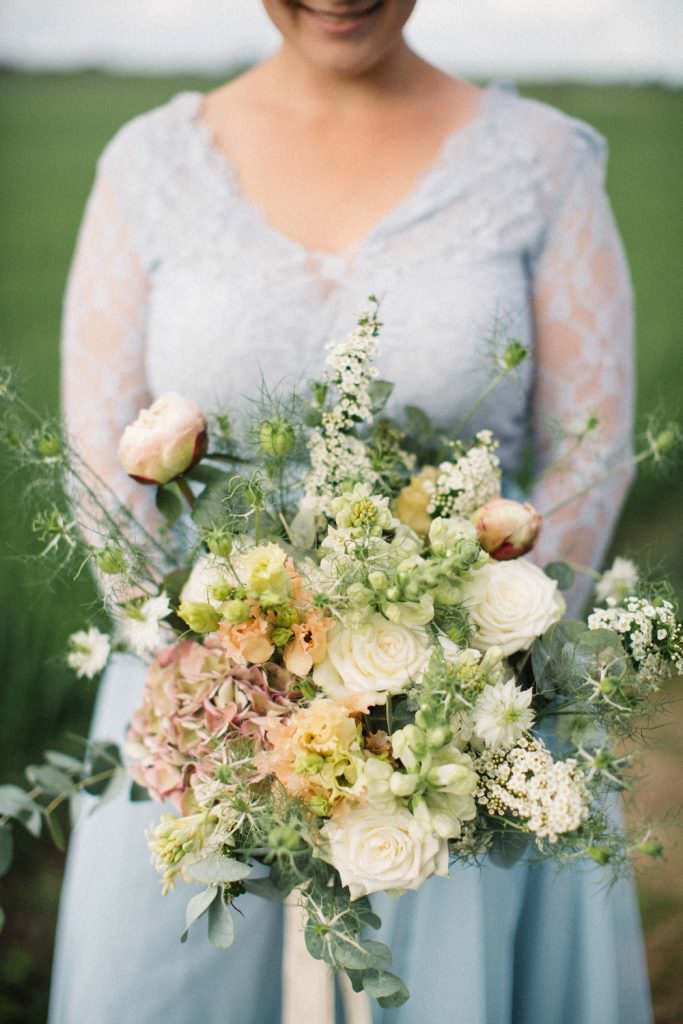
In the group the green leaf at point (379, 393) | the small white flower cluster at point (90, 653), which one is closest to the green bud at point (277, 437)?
the green leaf at point (379, 393)

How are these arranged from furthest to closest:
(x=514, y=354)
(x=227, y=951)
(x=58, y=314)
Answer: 1. (x=58, y=314)
2. (x=227, y=951)
3. (x=514, y=354)

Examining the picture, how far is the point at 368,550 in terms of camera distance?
639 millimetres

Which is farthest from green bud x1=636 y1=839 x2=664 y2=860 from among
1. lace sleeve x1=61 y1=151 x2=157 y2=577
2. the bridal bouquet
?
lace sleeve x1=61 y1=151 x2=157 y2=577

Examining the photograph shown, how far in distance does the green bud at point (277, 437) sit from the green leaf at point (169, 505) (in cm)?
→ 12

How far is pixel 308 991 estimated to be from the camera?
2.68 ft

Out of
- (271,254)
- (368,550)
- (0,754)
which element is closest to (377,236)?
(271,254)

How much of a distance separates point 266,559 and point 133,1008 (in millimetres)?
707

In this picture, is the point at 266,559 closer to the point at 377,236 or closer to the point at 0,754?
the point at 377,236

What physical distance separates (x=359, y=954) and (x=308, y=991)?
20 cm

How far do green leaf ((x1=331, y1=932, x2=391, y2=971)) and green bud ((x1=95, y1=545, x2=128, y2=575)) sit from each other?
0.29m

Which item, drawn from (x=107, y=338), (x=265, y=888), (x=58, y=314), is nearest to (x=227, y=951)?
(x=265, y=888)

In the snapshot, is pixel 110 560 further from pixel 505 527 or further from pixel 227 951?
pixel 227 951

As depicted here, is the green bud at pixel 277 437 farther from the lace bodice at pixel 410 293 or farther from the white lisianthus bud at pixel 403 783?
the lace bodice at pixel 410 293

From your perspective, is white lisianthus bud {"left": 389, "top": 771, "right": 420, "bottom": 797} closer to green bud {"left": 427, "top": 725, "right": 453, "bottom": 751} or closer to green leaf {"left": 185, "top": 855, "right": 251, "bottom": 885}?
green bud {"left": 427, "top": 725, "right": 453, "bottom": 751}
